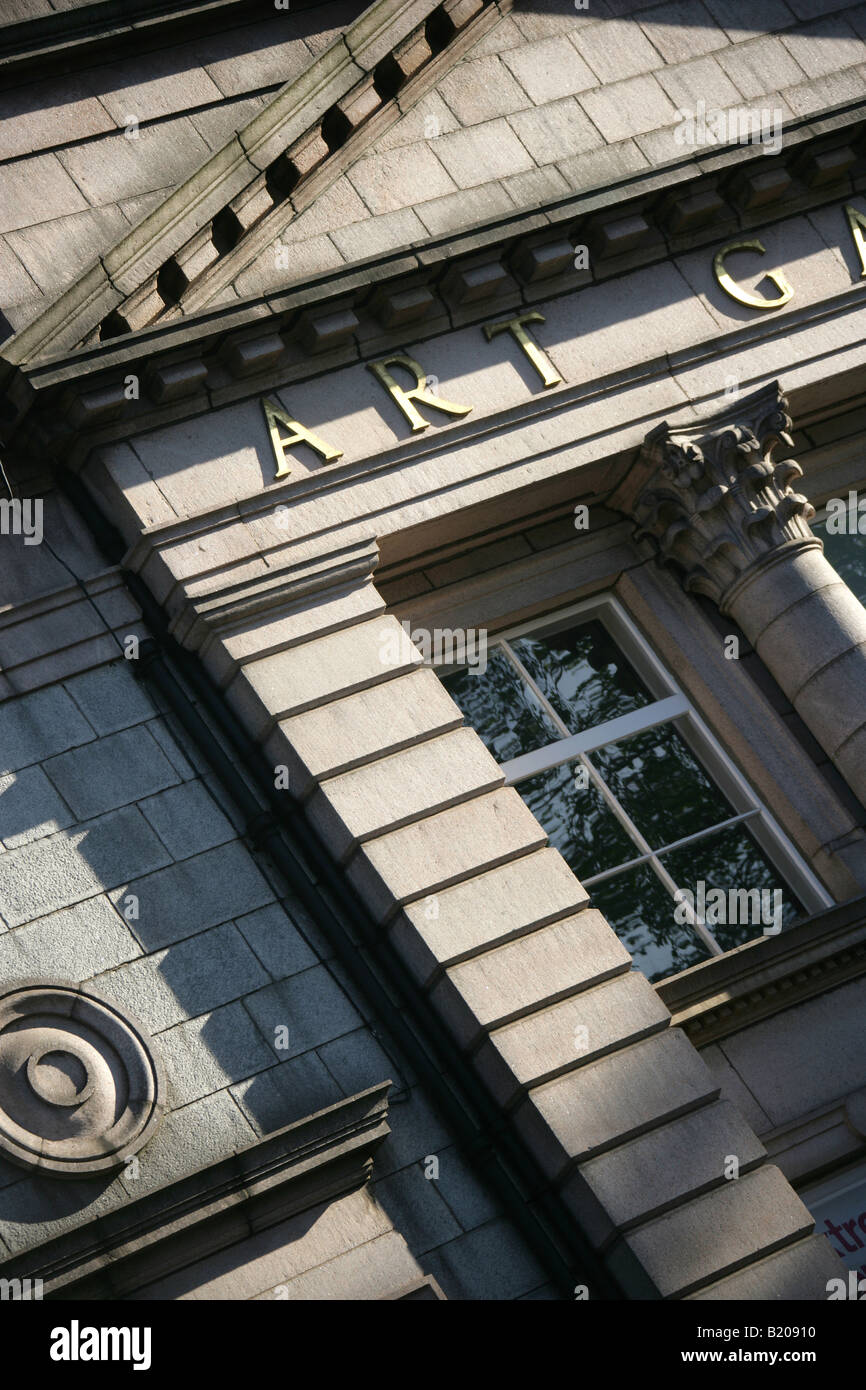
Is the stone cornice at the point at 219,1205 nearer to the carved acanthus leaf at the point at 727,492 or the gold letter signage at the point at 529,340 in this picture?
the carved acanthus leaf at the point at 727,492

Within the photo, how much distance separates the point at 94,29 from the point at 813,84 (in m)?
6.86

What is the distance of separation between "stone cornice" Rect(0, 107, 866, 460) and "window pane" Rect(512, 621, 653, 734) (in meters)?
2.95

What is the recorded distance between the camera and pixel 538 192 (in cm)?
1517

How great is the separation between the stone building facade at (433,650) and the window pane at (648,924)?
0.11ft

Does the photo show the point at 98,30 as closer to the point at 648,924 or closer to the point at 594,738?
the point at 594,738

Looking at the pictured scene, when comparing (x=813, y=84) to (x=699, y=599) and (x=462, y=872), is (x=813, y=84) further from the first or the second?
(x=462, y=872)

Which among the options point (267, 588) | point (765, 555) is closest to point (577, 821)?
point (765, 555)

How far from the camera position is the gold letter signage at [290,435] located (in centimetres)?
1391

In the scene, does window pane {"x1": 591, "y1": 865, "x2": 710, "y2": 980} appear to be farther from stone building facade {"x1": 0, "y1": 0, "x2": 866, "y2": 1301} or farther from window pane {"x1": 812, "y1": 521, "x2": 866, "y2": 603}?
window pane {"x1": 812, "y1": 521, "x2": 866, "y2": 603}

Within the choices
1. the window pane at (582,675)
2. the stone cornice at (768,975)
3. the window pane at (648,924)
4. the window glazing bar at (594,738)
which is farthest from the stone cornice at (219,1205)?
the window pane at (582,675)

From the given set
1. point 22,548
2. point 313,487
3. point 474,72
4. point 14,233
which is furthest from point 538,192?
point 22,548

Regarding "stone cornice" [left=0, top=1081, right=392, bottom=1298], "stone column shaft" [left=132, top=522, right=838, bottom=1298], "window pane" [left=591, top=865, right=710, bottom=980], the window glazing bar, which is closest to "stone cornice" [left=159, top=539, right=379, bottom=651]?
"stone column shaft" [left=132, top=522, right=838, bottom=1298]

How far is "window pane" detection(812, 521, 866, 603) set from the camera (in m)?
16.0

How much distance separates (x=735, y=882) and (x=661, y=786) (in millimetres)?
1041
